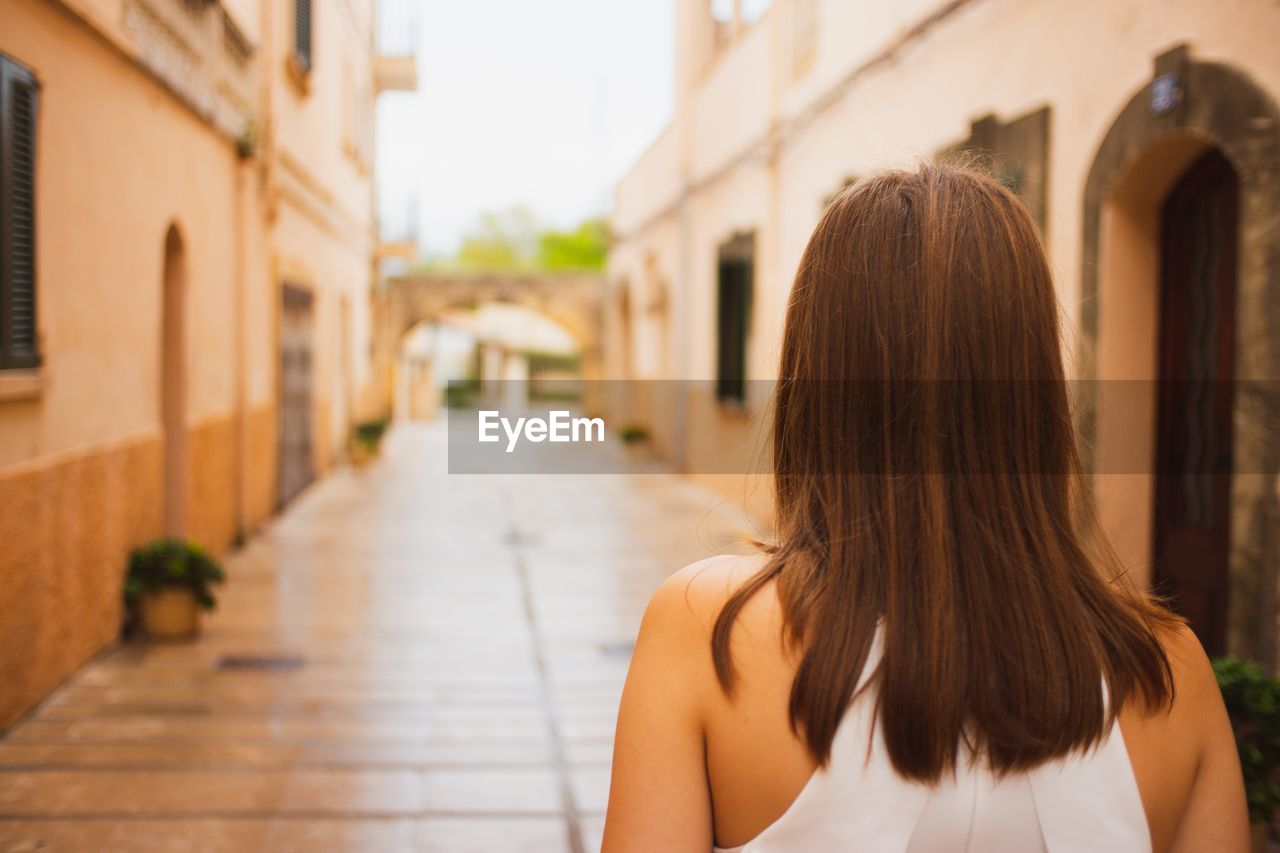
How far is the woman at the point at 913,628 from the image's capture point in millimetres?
1101

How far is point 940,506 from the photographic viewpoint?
1123mm

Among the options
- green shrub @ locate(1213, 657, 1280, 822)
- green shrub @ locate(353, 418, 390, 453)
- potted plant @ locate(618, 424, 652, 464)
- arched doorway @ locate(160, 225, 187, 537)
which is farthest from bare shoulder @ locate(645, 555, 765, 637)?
potted plant @ locate(618, 424, 652, 464)

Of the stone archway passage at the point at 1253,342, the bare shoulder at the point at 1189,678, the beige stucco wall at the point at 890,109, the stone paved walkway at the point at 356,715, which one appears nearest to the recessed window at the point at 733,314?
the beige stucco wall at the point at 890,109

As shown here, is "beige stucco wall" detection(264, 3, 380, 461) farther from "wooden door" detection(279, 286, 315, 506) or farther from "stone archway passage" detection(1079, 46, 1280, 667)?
"stone archway passage" detection(1079, 46, 1280, 667)

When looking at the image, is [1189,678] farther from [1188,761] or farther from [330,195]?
[330,195]

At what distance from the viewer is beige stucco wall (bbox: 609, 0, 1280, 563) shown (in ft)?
17.0

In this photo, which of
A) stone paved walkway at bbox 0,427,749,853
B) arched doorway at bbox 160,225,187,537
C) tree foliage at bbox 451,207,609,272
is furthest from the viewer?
tree foliage at bbox 451,207,609,272

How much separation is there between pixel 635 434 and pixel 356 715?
47.9ft

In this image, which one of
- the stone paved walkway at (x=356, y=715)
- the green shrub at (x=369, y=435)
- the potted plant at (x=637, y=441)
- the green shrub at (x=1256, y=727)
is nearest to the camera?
the green shrub at (x=1256, y=727)

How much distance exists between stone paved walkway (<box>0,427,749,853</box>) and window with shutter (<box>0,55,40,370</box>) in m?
1.58

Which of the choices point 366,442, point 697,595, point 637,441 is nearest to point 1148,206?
point 697,595

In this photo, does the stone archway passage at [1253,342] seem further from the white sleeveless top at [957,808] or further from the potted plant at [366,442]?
the potted plant at [366,442]

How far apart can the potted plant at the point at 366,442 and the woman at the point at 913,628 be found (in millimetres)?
16256

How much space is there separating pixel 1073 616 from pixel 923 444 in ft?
0.70
